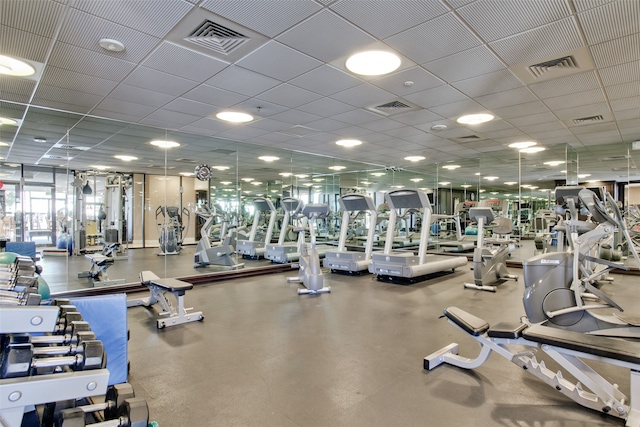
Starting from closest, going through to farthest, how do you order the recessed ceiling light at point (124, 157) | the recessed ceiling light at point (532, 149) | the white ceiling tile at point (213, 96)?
1. the white ceiling tile at point (213, 96)
2. the recessed ceiling light at point (532, 149)
3. the recessed ceiling light at point (124, 157)

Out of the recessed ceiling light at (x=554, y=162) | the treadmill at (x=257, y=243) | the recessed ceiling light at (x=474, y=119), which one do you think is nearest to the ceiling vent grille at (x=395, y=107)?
the recessed ceiling light at (x=474, y=119)

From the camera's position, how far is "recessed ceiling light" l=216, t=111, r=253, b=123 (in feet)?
17.7

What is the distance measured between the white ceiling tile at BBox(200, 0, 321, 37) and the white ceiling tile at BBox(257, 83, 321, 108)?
138cm

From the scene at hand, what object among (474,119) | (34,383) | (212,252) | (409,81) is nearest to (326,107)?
(409,81)

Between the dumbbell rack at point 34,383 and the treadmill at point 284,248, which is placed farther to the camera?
the treadmill at point 284,248

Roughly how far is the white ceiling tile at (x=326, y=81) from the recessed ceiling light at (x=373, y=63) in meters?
0.20

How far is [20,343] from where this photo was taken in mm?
1028

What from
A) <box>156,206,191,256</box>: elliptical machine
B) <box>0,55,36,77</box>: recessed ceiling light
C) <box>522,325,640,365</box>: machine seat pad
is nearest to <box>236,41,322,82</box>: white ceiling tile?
<box>0,55,36,77</box>: recessed ceiling light

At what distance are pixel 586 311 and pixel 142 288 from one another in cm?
589

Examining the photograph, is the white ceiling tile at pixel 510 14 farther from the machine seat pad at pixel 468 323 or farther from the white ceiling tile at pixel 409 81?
the machine seat pad at pixel 468 323

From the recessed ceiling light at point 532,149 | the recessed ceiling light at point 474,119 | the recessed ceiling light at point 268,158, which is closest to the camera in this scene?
the recessed ceiling light at point 474,119

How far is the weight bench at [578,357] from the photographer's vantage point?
188cm

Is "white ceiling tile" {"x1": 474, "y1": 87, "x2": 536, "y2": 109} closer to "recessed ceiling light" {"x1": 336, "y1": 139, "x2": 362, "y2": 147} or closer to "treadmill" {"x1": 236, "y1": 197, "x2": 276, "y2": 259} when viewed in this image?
"recessed ceiling light" {"x1": 336, "y1": 139, "x2": 362, "y2": 147}

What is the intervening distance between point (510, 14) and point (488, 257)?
4105mm
